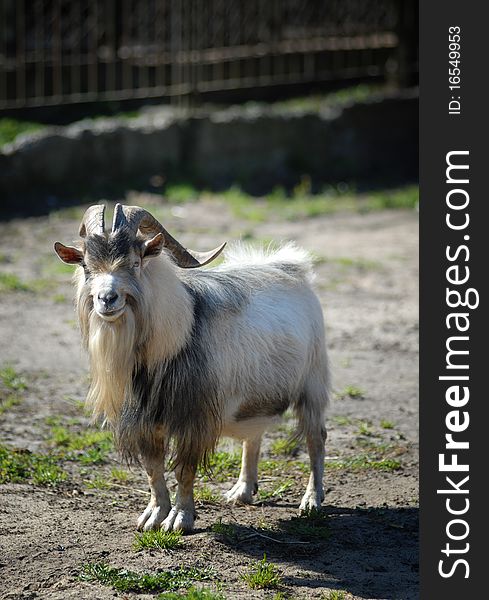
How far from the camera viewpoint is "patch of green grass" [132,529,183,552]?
5.42m

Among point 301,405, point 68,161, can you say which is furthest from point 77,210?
point 301,405

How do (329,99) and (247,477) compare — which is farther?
(329,99)

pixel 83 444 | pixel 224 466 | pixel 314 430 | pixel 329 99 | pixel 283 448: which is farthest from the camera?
pixel 329 99

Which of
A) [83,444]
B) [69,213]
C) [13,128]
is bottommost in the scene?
[83,444]

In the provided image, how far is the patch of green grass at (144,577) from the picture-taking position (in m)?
4.97

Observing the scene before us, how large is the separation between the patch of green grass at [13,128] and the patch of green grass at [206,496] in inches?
305

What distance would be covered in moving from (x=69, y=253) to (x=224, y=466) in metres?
2.06

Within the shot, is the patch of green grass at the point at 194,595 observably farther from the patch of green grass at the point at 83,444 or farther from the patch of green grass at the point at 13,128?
the patch of green grass at the point at 13,128

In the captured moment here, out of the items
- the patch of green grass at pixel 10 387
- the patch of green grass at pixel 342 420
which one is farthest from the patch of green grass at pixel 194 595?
the patch of green grass at pixel 10 387

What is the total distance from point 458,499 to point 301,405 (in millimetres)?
1886

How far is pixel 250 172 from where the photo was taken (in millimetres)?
14461

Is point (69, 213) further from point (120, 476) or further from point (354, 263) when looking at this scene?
point (120, 476)

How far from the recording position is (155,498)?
5.78 metres

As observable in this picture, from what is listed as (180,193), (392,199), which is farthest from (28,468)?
(392,199)
